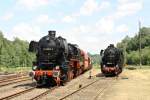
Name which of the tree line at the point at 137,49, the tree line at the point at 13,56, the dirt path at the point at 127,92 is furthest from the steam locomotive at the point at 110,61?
the tree line at the point at 137,49

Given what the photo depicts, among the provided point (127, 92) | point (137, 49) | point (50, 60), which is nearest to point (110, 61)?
point (50, 60)

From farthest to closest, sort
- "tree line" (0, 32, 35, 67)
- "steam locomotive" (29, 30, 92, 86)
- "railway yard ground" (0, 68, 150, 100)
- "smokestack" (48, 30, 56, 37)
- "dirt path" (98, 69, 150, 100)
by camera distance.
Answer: "tree line" (0, 32, 35, 67)
"smokestack" (48, 30, 56, 37)
"steam locomotive" (29, 30, 92, 86)
"dirt path" (98, 69, 150, 100)
"railway yard ground" (0, 68, 150, 100)

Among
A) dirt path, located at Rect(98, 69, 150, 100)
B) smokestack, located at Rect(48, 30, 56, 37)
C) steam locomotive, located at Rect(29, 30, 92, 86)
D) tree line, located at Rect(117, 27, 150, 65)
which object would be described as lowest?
dirt path, located at Rect(98, 69, 150, 100)

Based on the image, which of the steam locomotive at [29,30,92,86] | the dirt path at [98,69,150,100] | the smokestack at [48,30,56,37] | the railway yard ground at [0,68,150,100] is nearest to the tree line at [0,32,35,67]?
the smokestack at [48,30,56,37]

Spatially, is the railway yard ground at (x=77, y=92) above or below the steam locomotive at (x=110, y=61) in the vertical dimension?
below

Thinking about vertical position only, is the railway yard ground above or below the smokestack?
below

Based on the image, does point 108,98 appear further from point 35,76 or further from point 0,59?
point 0,59

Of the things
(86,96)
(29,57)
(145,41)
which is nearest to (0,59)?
(29,57)

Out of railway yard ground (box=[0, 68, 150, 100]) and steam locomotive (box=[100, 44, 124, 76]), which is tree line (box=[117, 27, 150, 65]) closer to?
steam locomotive (box=[100, 44, 124, 76])

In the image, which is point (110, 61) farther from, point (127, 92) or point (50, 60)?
point (127, 92)

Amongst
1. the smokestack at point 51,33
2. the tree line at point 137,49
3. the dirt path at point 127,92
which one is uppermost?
the tree line at point 137,49

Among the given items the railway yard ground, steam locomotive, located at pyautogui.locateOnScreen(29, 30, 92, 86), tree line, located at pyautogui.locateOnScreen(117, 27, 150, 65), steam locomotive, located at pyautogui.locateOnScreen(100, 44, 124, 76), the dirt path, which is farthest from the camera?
tree line, located at pyautogui.locateOnScreen(117, 27, 150, 65)

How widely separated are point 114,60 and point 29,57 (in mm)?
58799

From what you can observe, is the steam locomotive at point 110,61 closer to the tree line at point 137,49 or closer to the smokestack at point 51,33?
the smokestack at point 51,33
